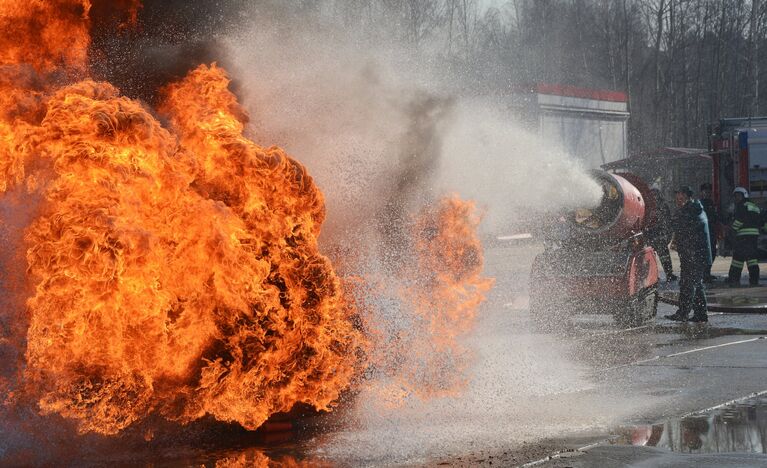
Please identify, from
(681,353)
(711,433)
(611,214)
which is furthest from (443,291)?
(611,214)

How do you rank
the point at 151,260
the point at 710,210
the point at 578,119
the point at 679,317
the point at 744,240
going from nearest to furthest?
the point at 151,260, the point at 679,317, the point at 744,240, the point at 710,210, the point at 578,119

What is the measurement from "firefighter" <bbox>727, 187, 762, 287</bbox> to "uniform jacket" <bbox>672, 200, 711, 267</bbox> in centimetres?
459

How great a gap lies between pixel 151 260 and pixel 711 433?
13.1ft

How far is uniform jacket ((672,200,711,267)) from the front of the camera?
541 inches

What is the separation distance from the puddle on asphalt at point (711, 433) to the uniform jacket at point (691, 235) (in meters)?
6.20

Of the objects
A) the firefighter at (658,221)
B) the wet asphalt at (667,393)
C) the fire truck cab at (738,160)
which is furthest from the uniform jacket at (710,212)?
the wet asphalt at (667,393)

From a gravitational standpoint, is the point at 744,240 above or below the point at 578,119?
below

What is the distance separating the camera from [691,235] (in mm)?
13852

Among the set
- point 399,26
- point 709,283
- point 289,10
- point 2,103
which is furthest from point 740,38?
point 2,103

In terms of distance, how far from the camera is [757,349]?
1105cm

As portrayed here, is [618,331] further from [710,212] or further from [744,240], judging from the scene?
[710,212]

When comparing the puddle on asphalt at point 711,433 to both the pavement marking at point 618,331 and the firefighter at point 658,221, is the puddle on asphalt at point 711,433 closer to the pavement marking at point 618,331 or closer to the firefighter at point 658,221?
the pavement marking at point 618,331

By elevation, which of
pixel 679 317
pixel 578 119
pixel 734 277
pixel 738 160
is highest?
pixel 578 119

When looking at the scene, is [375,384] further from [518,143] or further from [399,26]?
[399,26]
